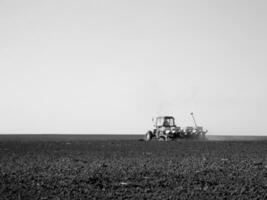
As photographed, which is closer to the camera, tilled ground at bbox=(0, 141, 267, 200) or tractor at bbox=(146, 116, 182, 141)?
tilled ground at bbox=(0, 141, 267, 200)

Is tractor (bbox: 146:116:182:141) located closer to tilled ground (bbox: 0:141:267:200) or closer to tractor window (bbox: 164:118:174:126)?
tractor window (bbox: 164:118:174:126)

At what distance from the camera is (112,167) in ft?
61.1

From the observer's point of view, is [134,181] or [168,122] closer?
[134,181]

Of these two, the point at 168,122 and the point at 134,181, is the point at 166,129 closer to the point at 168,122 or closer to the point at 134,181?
the point at 168,122

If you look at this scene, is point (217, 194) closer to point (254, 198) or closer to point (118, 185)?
point (254, 198)

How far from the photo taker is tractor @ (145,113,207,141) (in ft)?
170

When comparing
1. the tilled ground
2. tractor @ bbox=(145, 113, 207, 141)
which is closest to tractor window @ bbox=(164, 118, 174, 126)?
tractor @ bbox=(145, 113, 207, 141)

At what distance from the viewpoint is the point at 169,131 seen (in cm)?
5184

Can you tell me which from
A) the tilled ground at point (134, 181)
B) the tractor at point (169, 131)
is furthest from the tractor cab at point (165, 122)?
the tilled ground at point (134, 181)

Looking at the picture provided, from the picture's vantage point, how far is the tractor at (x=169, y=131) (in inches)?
2040

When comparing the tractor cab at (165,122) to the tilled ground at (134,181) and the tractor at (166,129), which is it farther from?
the tilled ground at (134,181)

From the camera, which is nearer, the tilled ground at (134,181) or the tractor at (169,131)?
the tilled ground at (134,181)

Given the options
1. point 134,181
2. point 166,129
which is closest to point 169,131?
point 166,129

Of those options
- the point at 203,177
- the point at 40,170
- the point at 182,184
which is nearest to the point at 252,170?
the point at 203,177
